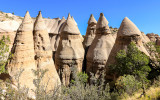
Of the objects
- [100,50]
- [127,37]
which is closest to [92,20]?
[100,50]

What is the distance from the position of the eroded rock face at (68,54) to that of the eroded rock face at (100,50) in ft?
4.43

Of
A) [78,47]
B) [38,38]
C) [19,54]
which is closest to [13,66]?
[19,54]

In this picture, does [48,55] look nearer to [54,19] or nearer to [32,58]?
[32,58]

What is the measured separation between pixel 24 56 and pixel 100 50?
25.4 ft

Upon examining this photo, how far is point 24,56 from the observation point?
7.09 m

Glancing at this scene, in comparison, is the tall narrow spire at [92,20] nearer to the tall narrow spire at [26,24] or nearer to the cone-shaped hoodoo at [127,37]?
the cone-shaped hoodoo at [127,37]

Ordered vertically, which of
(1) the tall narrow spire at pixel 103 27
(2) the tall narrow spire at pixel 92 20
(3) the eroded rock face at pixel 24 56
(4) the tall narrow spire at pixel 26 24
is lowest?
(3) the eroded rock face at pixel 24 56

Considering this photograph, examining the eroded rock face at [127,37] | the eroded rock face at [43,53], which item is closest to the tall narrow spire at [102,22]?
the eroded rock face at [127,37]

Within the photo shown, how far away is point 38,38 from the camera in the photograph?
26.2ft

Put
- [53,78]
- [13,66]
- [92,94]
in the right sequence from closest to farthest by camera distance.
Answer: [92,94]
[13,66]
[53,78]

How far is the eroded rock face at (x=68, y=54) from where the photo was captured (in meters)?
12.5

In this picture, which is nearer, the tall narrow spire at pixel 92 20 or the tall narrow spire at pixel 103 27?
the tall narrow spire at pixel 103 27

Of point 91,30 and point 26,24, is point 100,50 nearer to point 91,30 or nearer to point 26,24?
point 91,30

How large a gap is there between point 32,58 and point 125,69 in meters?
5.86
